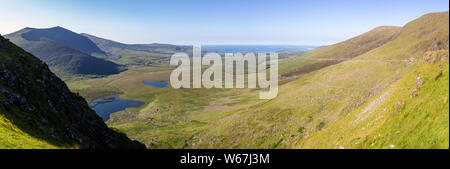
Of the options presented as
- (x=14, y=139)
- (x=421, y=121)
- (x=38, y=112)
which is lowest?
(x=14, y=139)

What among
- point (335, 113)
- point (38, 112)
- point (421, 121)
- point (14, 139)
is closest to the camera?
point (421, 121)

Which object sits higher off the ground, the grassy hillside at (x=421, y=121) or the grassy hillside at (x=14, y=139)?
the grassy hillside at (x=421, y=121)

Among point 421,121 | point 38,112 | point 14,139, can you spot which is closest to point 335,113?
point 421,121

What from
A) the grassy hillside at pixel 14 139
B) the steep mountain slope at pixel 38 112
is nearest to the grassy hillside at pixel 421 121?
the grassy hillside at pixel 14 139

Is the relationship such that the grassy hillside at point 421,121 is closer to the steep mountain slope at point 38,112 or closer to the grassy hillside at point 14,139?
the grassy hillside at point 14,139

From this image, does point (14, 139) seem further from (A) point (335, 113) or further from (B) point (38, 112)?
(A) point (335, 113)

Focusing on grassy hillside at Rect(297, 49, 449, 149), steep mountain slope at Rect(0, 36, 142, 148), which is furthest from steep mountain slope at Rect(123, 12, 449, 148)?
steep mountain slope at Rect(0, 36, 142, 148)
